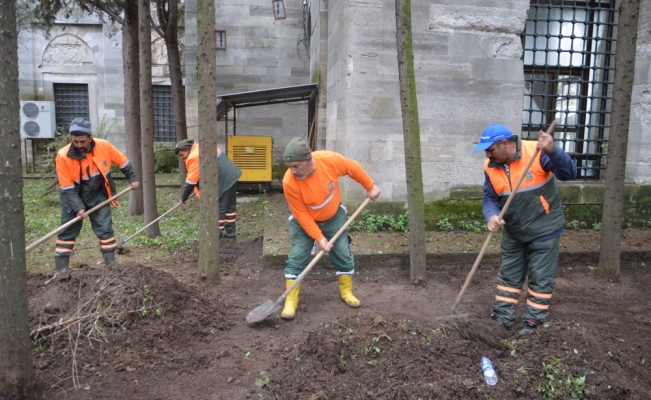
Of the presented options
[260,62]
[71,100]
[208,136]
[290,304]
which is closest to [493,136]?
[290,304]

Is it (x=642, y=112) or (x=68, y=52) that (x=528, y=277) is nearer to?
(x=642, y=112)

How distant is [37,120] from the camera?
1714 cm

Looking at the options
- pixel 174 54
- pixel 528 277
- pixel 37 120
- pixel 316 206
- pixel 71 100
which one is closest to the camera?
pixel 528 277

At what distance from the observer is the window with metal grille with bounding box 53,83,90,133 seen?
61.9 feet

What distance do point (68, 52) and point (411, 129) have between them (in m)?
18.1

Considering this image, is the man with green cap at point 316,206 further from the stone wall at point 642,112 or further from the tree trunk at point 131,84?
the tree trunk at point 131,84

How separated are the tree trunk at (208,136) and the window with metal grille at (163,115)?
15271mm

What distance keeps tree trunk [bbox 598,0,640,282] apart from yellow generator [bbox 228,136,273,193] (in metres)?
7.86

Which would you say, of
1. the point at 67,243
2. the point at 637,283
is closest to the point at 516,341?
the point at 637,283

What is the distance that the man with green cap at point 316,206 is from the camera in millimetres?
4129

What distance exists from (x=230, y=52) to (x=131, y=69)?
5.72m

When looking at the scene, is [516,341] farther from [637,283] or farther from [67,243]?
[67,243]

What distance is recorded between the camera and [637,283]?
208 inches

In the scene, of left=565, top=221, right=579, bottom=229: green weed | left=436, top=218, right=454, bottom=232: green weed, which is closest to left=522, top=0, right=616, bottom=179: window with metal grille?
left=565, top=221, right=579, bottom=229: green weed
